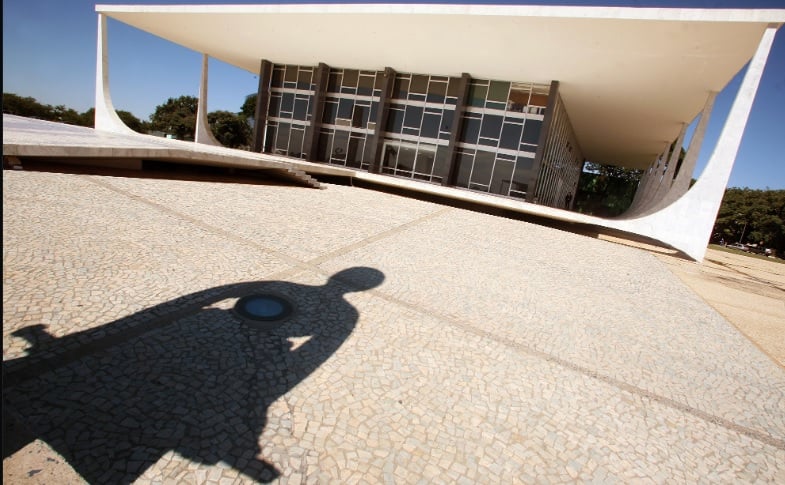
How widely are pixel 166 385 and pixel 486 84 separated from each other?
2233 cm

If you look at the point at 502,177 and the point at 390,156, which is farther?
the point at 390,156

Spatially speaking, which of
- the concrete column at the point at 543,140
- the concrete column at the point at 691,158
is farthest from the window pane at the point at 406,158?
the concrete column at the point at 691,158

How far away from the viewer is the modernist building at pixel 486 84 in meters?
13.2

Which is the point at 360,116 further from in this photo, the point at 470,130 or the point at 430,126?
the point at 470,130

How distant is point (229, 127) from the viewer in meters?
64.0

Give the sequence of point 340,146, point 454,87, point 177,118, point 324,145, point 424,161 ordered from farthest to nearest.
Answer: point 177,118, point 324,145, point 340,146, point 424,161, point 454,87

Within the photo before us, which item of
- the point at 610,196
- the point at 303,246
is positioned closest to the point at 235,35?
the point at 303,246

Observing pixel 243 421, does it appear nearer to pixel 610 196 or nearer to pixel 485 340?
pixel 485 340

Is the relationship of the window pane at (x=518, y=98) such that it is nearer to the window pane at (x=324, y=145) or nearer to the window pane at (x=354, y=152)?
the window pane at (x=354, y=152)

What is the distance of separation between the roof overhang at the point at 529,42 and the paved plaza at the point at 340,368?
1076 cm

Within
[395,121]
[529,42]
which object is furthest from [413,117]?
[529,42]

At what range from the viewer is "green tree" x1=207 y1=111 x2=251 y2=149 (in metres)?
63.8

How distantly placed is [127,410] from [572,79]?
21.4 m

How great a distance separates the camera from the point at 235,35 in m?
21.8
